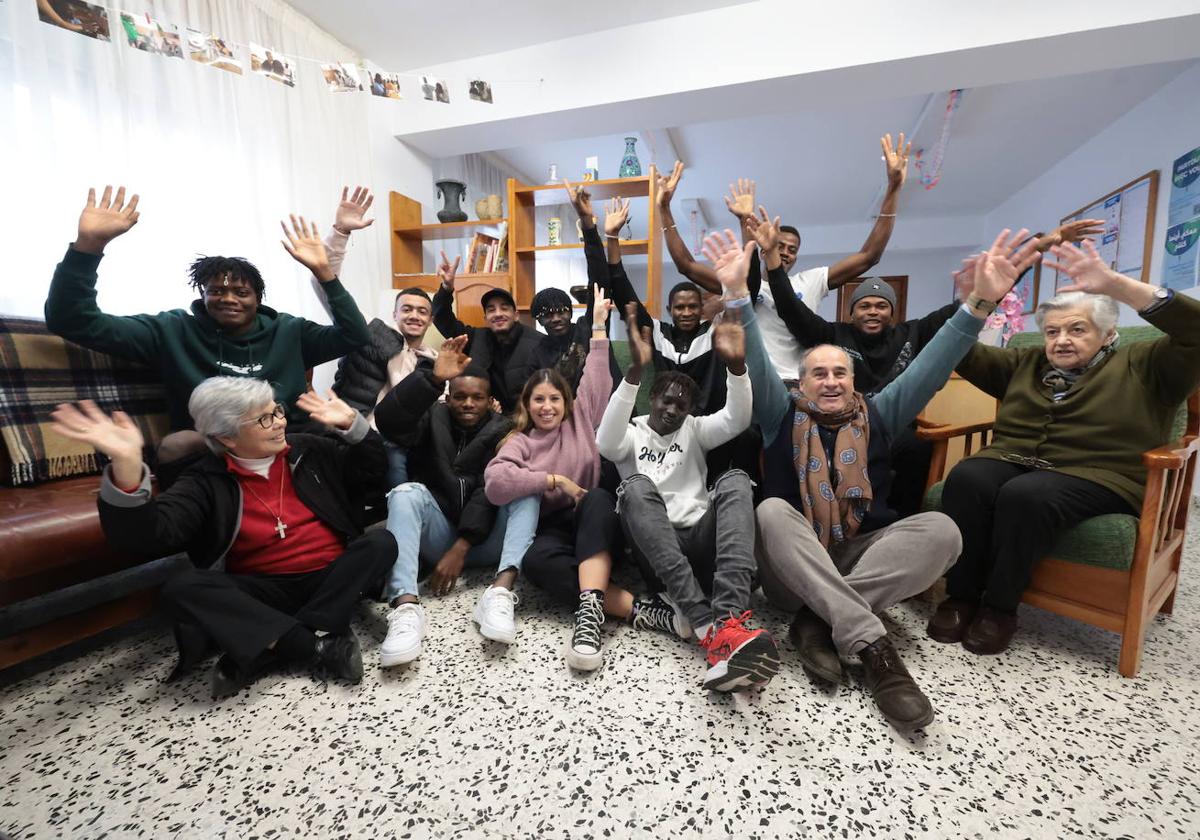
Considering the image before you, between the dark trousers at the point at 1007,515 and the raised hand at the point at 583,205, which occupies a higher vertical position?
the raised hand at the point at 583,205

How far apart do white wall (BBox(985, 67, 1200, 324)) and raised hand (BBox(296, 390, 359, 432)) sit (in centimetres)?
475

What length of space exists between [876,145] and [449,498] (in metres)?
5.22

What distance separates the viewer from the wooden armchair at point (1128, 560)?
1.24m

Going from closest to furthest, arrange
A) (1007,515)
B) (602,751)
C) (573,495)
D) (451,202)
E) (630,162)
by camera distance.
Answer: (602,751)
(1007,515)
(573,495)
(630,162)
(451,202)

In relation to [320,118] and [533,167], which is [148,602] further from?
[533,167]

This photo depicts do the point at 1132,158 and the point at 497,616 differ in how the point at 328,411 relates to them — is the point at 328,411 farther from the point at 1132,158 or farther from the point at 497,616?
the point at 1132,158

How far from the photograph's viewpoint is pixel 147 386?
6.10 feet

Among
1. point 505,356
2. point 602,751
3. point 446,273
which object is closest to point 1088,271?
point 602,751

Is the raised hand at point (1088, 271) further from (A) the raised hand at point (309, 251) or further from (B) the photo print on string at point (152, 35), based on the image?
(B) the photo print on string at point (152, 35)

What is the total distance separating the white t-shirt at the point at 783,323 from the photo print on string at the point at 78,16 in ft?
8.45

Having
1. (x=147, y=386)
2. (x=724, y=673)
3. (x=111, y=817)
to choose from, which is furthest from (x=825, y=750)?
(x=147, y=386)

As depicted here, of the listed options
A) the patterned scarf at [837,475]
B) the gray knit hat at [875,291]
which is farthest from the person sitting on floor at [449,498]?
the gray knit hat at [875,291]

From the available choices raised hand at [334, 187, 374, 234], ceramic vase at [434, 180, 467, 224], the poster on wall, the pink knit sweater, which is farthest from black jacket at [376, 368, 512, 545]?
the poster on wall

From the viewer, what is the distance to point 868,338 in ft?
6.76
